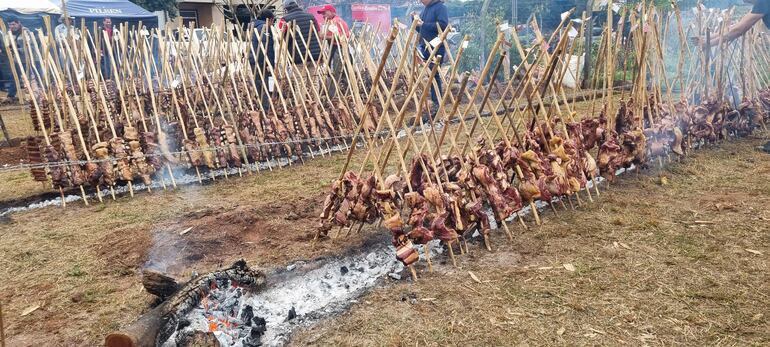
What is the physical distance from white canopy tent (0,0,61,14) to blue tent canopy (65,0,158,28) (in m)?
0.54

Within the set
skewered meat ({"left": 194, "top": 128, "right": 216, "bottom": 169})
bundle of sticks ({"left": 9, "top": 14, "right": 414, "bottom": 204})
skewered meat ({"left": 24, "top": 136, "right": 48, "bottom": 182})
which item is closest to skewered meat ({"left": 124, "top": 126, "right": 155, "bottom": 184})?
bundle of sticks ({"left": 9, "top": 14, "right": 414, "bottom": 204})

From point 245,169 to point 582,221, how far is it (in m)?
5.21

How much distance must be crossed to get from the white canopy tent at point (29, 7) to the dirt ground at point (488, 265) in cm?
1314

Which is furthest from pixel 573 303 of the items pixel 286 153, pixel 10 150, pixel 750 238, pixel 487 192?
pixel 10 150

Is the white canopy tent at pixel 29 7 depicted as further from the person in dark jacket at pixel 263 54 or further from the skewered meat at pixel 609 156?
the skewered meat at pixel 609 156

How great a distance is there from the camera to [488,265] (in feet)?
15.9

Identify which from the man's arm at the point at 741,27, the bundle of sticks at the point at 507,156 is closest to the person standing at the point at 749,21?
the man's arm at the point at 741,27

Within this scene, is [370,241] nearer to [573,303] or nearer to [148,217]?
[573,303]

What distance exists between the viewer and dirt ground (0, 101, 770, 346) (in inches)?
152

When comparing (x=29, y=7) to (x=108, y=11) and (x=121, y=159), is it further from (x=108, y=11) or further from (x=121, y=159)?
(x=121, y=159)

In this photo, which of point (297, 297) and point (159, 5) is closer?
point (297, 297)

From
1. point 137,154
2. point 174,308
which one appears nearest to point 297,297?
point 174,308

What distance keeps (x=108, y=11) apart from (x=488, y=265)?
19306 millimetres

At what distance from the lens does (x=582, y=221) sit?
5801mm
